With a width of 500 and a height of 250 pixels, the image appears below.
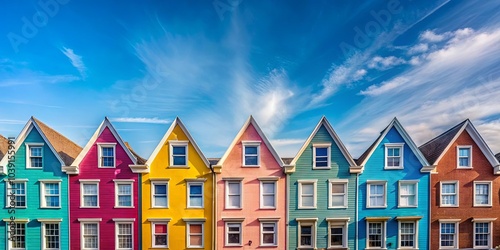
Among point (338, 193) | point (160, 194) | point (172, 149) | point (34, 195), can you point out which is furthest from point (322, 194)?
point (34, 195)

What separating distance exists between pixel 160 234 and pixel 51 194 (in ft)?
29.5

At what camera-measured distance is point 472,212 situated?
21.9 meters

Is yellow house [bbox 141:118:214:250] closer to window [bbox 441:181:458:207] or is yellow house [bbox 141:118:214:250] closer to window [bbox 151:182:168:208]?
window [bbox 151:182:168:208]

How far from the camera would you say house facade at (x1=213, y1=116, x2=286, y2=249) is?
21609mm

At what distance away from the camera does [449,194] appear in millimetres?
21891

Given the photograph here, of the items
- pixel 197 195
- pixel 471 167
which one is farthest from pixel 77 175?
pixel 471 167

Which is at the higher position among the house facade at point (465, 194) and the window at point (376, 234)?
the house facade at point (465, 194)

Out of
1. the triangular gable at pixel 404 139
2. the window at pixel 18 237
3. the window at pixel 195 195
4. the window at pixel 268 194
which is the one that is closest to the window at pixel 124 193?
the window at pixel 195 195

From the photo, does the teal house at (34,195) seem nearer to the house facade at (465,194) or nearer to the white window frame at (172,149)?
the white window frame at (172,149)

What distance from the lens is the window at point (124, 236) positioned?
2134 centimetres

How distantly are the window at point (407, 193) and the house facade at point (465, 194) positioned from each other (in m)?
1.43

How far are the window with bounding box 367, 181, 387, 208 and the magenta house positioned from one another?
61.0 ft

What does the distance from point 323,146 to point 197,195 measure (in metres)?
10.8

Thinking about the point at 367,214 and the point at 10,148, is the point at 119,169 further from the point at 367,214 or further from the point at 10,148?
the point at 367,214
